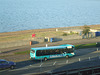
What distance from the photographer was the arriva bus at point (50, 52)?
2886 cm

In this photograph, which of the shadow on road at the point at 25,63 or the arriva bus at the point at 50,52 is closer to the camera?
the shadow on road at the point at 25,63

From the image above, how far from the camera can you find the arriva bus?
28859 millimetres

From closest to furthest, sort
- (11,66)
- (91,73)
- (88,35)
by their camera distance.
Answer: (91,73) < (11,66) < (88,35)

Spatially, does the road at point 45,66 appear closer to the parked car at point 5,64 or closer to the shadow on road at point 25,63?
the shadow on road at point 25,63

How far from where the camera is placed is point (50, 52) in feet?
98.6

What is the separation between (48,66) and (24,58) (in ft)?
23.6

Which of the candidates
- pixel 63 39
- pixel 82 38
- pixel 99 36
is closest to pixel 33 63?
pixel 63 39

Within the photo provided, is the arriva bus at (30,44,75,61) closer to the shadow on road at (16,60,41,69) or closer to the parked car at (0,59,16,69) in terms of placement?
the shadow on road at (16,60,41,69)

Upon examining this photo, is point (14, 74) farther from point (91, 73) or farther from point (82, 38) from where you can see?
point (82, 38)

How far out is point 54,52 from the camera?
99.7ft

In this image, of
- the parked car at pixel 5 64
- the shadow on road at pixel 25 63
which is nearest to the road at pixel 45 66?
the shadow on road at pixel 25 63

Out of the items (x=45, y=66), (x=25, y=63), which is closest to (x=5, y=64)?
(x=25, y=63)

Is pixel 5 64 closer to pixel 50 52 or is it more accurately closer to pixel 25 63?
pixel 25 63

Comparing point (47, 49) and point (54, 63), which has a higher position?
point (47, 49)
